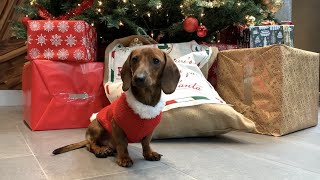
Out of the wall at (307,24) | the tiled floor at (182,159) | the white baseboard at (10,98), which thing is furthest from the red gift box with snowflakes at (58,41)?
the wall at (307,24)

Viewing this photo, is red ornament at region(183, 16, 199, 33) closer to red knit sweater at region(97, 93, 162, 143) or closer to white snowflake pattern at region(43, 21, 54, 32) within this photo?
white snowflake pattern at region(43, 21, 54, 32)

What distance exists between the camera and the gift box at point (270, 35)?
1924 mm

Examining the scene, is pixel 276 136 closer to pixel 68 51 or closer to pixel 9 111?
pixel 68 51

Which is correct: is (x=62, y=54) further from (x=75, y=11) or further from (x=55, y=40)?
(x=75, y=11)

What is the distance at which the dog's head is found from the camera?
1.04m

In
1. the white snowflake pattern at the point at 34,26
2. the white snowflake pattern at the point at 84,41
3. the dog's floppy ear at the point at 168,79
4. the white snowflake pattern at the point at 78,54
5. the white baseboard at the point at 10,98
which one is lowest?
the white baseboard at the point at 10,98

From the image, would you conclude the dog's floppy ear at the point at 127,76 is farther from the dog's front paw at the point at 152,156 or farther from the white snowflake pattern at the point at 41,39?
the white snowflake pattern at the point at 41,39

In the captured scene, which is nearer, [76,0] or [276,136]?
[276,136]

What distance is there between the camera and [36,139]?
148 centimetres

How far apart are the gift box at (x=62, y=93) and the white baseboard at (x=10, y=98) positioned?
1.12 m

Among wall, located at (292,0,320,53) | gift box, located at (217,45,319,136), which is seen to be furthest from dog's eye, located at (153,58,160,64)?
wall, located at (292,0,320,53)

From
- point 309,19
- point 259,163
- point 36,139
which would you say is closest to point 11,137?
point 36,139

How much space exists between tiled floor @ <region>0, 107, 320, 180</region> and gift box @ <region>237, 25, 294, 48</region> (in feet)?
1.97

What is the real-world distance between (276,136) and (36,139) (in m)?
1.10
